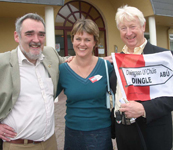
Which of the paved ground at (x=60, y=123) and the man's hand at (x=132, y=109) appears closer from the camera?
the man's hand at (x=132, y=109)

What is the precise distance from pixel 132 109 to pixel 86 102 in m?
0.65

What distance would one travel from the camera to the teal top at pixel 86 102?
2080 mm

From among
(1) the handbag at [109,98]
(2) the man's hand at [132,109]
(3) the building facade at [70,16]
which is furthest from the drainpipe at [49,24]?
(2) the man's hand at [132,109]

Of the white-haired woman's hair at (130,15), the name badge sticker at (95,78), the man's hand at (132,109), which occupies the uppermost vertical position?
the white-haired woman's hair at (130,15)

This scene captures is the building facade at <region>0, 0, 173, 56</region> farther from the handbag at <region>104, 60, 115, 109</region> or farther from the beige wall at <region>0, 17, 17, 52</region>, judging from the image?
the handbag at <region>104, 60, 115, 109</region>

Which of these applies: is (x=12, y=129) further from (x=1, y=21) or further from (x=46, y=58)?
(x=1, y=21)

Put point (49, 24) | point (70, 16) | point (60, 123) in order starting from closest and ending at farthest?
point (60, 123) → point (49, 24) → point (70, 16)

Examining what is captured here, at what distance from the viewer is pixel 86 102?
210 cm

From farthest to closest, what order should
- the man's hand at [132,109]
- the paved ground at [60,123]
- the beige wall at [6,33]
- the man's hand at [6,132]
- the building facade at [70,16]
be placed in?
the beige wall at [6,33]
the building facade at [70,16]
the paved ground at [60,123]
the man's hand at [6,132]
the man's hand at [132,109]

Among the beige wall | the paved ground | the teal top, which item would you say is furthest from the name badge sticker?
the beige wall

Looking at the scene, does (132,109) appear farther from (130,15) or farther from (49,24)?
(49,24)

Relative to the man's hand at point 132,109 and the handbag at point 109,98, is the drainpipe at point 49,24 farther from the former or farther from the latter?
the man's hand at point 132,109

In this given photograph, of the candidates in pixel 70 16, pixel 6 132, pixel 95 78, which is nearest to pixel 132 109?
pixel 95 78

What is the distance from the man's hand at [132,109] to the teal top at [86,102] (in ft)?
1.69
